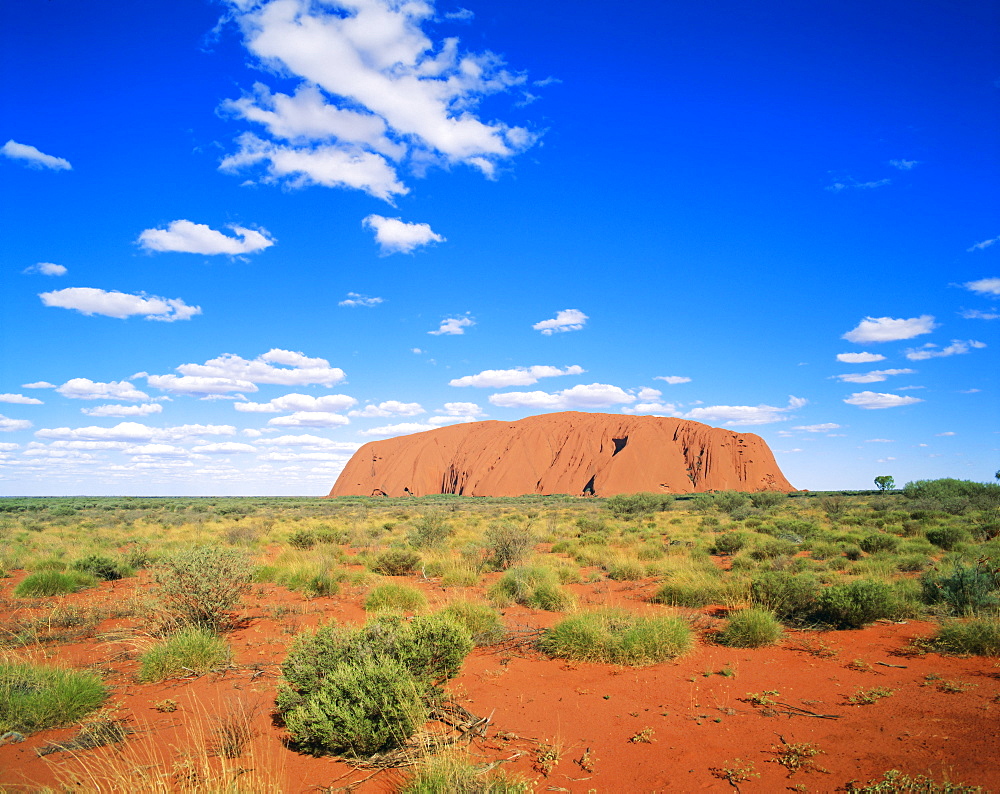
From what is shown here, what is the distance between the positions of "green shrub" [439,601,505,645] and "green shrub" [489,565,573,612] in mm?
1472

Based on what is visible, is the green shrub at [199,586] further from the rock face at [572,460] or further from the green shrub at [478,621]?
the rock face at [572,460]

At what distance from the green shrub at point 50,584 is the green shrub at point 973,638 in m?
14.6

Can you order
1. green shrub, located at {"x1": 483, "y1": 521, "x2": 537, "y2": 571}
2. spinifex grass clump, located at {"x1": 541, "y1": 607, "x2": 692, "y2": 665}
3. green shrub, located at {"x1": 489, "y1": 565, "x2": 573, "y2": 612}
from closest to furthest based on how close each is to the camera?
spinifex grass clump, located at {"x1": 541, "y1": 607, "x2": 692, "y2": 665} → green shrub, located at {"x1": 489, "y1": 565, "x2": 573, "y2": 612} → green shrub, located at {"x1": 483, "y1": 521, "x2": 537, "y2": 571}

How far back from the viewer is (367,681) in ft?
13.9

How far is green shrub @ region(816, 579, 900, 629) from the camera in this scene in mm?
7262

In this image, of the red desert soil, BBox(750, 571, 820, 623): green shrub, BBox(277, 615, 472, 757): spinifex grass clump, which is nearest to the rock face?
BBox(750, 571, 820, 623): green shrub

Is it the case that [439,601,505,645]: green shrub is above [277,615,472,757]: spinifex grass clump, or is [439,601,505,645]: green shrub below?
below

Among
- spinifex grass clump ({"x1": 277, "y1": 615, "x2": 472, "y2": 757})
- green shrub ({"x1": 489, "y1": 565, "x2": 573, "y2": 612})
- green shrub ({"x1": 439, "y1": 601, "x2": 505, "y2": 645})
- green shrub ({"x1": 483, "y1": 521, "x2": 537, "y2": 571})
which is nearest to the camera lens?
spinifex grass clump ({"x1": 277, "y1": 615, "x2": 472, "y2": 757})

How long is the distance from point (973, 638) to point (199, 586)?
9.59 m

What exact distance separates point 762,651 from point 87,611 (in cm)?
1028

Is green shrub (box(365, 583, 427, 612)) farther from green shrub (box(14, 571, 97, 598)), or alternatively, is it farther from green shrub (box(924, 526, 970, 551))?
green shrub (box(924, 526, 970, 551))

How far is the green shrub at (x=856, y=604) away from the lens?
23.8 ft

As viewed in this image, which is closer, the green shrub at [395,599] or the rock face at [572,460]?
the green shrub at [395,599]

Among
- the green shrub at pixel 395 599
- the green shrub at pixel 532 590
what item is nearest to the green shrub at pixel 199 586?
the green shrub at pixel 395 599
